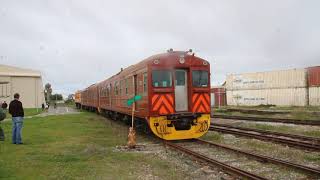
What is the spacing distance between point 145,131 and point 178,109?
3515 mm

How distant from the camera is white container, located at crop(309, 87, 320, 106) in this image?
42.0m

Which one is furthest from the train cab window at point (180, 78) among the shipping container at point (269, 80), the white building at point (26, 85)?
the white building at point (26, 85)

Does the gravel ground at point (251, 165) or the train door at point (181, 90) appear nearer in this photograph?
the gravel ground at point (251, 165)

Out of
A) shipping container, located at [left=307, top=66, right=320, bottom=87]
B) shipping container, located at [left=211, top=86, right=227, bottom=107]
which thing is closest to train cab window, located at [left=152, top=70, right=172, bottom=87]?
shipping container, located at [left=307, top=66, right=320, bottom=87]

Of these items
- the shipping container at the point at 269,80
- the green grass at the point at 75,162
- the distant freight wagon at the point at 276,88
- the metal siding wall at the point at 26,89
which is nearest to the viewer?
the green grass at the point at 75,162

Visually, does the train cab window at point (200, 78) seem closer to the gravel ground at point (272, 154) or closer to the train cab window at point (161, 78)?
the train cab window at point (161, 78)

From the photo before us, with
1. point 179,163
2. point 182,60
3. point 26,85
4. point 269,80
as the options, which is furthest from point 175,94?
point 26,85

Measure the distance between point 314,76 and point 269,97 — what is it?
23.1ft

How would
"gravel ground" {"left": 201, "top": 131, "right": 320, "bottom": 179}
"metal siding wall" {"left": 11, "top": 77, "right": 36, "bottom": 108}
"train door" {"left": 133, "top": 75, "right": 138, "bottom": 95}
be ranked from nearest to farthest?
"gravel ground" {"left": 201, "top": 131, "right": 320, "bottom": 179}
"train door" {"left": 133, "top": 75, "right": 138, "bottom": 95}
"metal siding wall" {"left": 11, "top": 77, "right": 36, "bottom": 108}

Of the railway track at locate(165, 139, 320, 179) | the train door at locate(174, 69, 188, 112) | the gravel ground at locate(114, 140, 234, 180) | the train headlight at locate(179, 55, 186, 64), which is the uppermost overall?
the train headlight at locate(179, 55, 186, 64)

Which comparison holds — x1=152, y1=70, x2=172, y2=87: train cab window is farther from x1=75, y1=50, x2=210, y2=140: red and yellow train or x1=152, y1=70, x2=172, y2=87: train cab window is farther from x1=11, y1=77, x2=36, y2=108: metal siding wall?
x1=11, y1=77, x2=36, y2=108: metal siding wall

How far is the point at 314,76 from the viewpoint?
42188 mm

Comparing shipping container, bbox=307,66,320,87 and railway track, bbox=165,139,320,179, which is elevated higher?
shipping container, bbox=307,66,320,87

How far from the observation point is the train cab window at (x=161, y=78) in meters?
13.9
